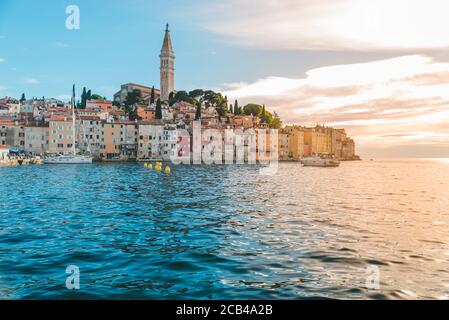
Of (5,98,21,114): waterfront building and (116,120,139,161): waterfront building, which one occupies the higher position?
(5,98,21,114): waterfront building

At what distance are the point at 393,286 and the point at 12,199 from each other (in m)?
22.4

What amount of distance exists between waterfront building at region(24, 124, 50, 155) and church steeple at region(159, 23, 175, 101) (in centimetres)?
7284

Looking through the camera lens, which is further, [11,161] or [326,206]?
[11,161]

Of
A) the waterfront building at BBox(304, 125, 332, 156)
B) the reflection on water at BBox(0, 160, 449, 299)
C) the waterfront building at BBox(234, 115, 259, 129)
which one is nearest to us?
the reflection on water at BBox(0, 160, 449, 299)

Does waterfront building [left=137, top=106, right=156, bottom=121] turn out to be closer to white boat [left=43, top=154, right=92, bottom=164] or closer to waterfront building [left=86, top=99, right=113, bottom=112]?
waterfront building [left=86, top=99, right=113, bottom=112]

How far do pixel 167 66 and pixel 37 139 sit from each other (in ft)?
262

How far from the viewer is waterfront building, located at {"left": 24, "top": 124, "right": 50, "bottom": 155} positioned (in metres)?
92.6

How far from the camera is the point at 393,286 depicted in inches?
313

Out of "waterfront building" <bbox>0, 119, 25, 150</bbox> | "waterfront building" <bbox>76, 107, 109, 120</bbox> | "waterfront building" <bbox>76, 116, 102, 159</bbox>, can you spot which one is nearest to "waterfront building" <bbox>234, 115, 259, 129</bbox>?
"waterfront building" <bbox>76, 107, 109, 120</bbox>

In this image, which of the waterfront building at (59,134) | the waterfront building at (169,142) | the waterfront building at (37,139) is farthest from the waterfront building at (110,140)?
the waterfront building at (37,139)

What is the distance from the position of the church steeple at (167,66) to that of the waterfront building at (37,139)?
72838mm

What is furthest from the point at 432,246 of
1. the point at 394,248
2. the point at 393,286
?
the point at 393,286

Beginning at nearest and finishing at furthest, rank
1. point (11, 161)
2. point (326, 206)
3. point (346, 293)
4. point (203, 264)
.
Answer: point (346, 293) → point (203, 264) → point (326, 206) → point (11, 161)

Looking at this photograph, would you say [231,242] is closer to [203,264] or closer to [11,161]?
[203,264]
